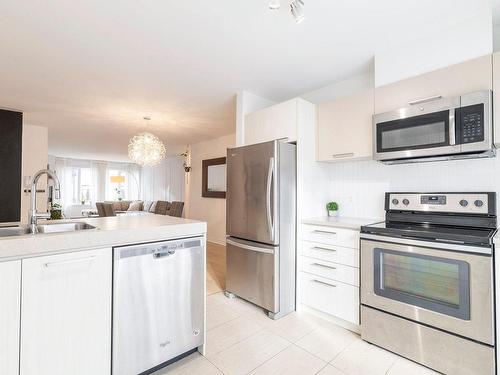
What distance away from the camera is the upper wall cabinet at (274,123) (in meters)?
2.52

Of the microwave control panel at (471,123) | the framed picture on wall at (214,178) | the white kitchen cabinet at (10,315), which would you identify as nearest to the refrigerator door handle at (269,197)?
the microwave control panel at (471,123)

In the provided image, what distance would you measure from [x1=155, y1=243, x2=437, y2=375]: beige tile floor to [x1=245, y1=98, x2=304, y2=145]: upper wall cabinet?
1744 mm

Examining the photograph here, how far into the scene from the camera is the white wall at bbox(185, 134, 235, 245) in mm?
5656

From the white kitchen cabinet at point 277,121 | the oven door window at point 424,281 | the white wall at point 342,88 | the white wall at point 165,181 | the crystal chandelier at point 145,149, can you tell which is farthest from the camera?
the white wall at point 165,181

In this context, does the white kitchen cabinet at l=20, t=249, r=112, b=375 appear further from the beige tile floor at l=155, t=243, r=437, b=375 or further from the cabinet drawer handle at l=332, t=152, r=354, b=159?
the cabinet drawer handle at l=332, t=152, r=354, b=159

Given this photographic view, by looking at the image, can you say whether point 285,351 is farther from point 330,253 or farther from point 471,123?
point 471,123

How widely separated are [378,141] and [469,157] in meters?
0.64

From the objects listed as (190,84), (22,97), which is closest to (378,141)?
(190,84)

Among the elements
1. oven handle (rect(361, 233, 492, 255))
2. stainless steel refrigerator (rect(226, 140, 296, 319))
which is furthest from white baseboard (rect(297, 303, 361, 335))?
oven handle (rect(361, 233, 492, 255))

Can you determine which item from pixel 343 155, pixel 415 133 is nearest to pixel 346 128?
pixel 343 155

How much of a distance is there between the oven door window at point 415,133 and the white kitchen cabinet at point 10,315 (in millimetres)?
2492

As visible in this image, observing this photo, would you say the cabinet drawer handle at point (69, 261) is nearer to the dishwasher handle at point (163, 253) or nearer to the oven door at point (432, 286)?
the dishwasher handle at point (163, 253)

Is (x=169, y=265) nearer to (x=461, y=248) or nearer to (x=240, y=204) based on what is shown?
(x=240, y=204)

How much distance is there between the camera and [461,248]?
1.55m
